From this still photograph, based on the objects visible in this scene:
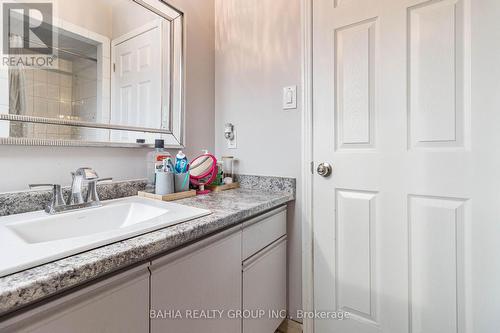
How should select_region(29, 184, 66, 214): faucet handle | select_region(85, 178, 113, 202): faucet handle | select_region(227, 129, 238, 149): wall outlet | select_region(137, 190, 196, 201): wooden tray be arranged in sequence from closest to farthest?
select_region(29, 184, 66, 214): faucet handle, select_region(85, 178, 113, 202): faucet handle, select_region(137, 190, 196, 201): wooden tray, select_region(227, 129, 238, 149): wall outlet

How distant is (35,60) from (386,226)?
4.96 ft

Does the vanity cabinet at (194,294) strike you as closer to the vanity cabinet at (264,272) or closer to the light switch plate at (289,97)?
the vanity cabinet at (264,272)

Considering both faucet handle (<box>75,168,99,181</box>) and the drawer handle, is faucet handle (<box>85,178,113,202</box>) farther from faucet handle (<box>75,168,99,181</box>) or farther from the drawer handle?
the drawer handle

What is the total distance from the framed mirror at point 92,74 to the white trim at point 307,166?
0.68 metres

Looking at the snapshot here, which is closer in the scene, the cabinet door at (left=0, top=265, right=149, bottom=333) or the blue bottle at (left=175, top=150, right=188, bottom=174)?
Answer: the cabinet door at (left=0, top=265, right=149, bottom=333)

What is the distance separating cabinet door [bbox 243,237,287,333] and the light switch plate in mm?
702

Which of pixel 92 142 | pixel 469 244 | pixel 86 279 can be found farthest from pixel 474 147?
pixel 92 142

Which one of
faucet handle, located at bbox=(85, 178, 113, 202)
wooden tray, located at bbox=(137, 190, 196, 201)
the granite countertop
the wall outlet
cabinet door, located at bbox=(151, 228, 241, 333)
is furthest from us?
the wall outlet

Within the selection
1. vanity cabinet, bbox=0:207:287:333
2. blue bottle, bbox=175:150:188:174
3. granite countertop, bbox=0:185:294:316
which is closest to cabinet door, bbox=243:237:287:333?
vanity cabinet, bbox=0:207:287:333

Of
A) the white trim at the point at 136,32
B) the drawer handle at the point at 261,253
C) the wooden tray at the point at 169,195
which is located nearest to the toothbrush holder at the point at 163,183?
the wooden tray at the point at 169,195

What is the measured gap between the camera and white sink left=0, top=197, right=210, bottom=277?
48 centimetres

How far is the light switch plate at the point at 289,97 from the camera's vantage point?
129 cm

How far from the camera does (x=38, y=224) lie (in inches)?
28.5

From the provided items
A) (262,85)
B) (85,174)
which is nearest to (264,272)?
(85,174)
